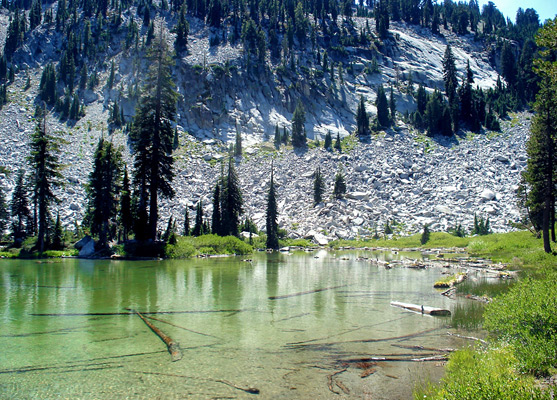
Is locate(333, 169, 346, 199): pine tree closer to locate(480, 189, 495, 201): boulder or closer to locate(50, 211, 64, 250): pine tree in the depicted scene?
locate(480, 189, 495, 201): boulder

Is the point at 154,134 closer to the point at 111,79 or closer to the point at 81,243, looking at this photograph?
the point at 81,243

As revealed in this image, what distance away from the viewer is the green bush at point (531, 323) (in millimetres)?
6539

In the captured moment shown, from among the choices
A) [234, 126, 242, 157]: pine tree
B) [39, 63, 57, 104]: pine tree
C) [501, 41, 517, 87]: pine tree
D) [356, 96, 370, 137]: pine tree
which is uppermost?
[501, 41, 517, 87]: pine tree

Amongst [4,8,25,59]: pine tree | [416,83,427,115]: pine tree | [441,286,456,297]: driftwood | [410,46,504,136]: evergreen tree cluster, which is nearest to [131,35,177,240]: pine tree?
[441,286,456,297]: driftwood

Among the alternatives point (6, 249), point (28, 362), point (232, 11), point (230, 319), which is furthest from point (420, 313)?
point (232, 11)

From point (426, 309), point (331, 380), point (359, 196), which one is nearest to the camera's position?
point (331, 380)

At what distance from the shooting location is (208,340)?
9.61 meters

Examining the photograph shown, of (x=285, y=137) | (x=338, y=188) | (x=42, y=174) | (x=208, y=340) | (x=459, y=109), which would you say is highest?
(x=459, y=109)

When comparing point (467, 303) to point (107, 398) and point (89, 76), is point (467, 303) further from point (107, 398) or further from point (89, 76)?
point (89, 76)

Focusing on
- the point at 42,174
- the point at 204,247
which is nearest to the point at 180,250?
the point at 204,247

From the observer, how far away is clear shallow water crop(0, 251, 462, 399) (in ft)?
22.6

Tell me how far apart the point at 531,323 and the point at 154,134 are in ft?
109

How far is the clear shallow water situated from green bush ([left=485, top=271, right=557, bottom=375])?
1632 millimetres

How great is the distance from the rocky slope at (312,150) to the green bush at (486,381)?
57898mm
